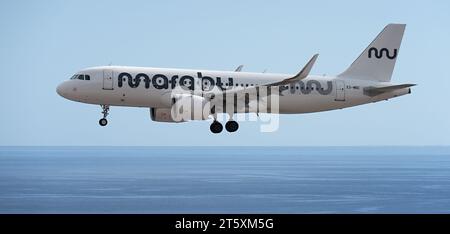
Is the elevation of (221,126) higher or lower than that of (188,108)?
lower

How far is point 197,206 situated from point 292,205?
11.2 metres

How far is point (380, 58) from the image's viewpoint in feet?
198

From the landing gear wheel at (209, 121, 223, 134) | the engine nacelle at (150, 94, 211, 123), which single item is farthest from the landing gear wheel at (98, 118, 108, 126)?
the landing gear wheel at (209, 121, 223, 134)

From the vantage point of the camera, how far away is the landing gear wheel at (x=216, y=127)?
5369 centimetres

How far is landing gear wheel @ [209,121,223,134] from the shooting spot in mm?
53688

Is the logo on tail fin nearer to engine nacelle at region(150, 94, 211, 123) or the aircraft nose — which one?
engine nacelle at region(150, 94, 211, 123)

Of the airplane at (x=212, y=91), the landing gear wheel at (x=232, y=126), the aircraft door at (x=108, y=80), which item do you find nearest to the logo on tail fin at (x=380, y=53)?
the airplane at (x=212, y=91)

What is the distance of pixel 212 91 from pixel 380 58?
15.5 meters

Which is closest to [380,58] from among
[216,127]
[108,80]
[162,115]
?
[216,127]

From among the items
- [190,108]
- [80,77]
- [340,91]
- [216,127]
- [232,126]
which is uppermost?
[80,77]

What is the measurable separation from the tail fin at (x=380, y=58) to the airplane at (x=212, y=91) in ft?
5.07

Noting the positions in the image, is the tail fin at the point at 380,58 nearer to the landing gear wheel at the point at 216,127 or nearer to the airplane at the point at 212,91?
the airplane at the point at 212,91

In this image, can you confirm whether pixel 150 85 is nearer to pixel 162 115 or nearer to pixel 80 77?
pixel 162 115
